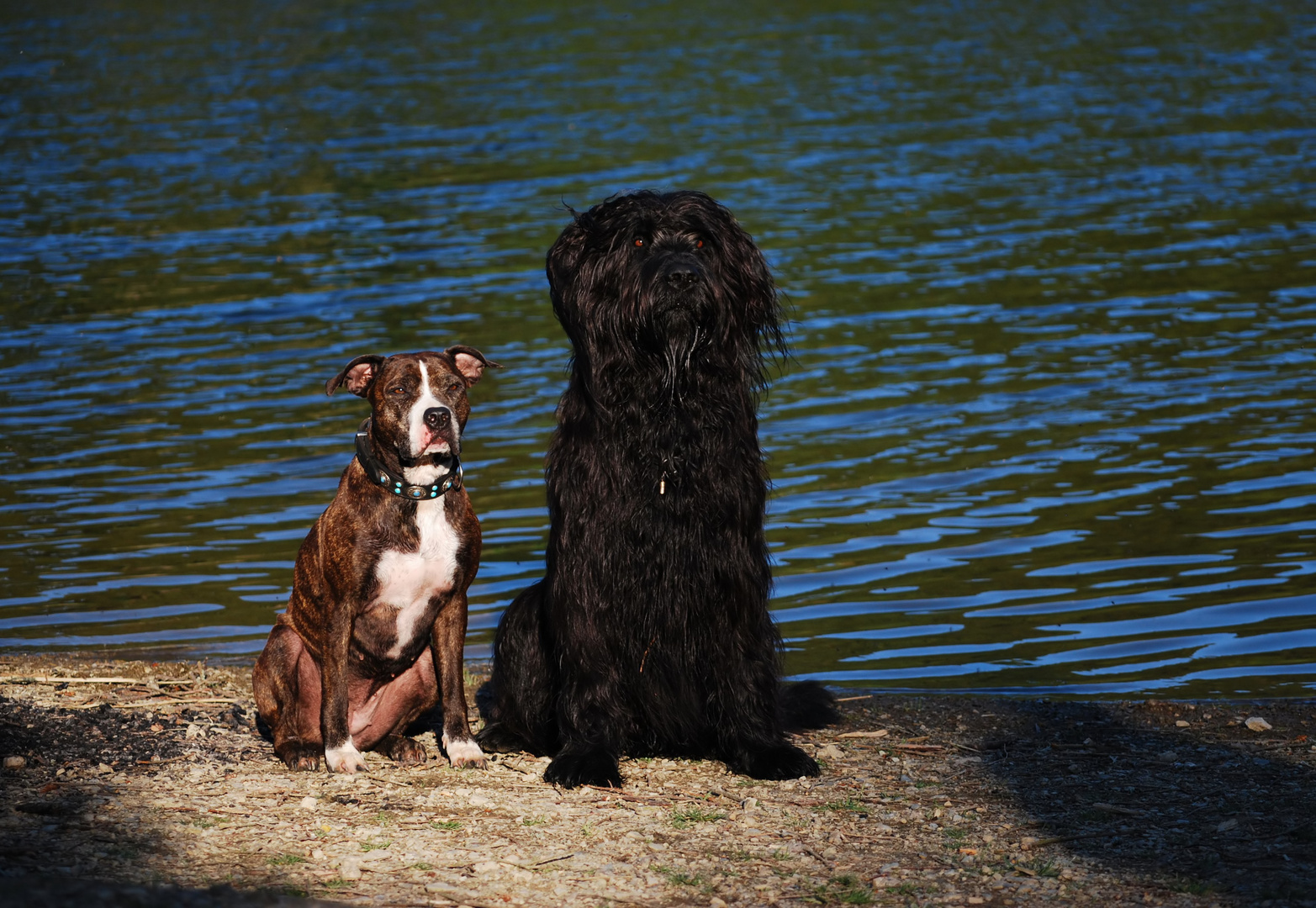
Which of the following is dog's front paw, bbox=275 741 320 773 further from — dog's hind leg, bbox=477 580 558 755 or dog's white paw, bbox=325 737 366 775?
dog's hind leg, bbox=477 580 558 755

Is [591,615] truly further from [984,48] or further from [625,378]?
[984,48]

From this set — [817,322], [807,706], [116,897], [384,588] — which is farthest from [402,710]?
[817,322]

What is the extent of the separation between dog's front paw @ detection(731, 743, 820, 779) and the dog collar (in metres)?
1.44

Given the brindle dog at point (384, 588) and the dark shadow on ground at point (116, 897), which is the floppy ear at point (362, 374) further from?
the dark shadow on ground at point (116, 897)

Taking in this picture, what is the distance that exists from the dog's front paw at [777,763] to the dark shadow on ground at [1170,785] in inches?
25.4

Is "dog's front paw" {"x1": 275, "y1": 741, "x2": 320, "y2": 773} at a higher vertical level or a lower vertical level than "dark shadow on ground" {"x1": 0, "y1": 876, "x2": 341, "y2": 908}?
lower

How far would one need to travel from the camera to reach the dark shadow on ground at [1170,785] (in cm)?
442

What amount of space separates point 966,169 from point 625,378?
17.3 m

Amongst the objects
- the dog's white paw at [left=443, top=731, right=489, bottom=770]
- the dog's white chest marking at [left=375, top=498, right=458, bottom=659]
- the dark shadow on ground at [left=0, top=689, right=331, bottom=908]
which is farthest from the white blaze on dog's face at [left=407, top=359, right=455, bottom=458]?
the dark shadow on ground at [left=0, top=689, right=331, bottom=908]

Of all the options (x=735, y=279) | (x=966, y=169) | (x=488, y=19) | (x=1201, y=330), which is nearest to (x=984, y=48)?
(x=966, y=169)

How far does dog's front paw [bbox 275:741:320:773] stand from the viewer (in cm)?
546

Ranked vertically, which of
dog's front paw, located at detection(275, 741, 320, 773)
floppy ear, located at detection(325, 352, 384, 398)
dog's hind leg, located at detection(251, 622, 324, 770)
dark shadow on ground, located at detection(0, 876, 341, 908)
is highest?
floppy ear, located at detection(325, 352, 384, 398)

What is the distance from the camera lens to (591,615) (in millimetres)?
5406

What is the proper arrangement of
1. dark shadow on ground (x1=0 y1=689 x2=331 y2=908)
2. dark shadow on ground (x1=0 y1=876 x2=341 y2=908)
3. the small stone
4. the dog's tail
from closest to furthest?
dark shadow on ground (x1=0 y1=876 x2=341 y2=908)
dark shadow on ground (x1=0 y1=689 x2=331 y2=908)
the small stone
the dog's tail
